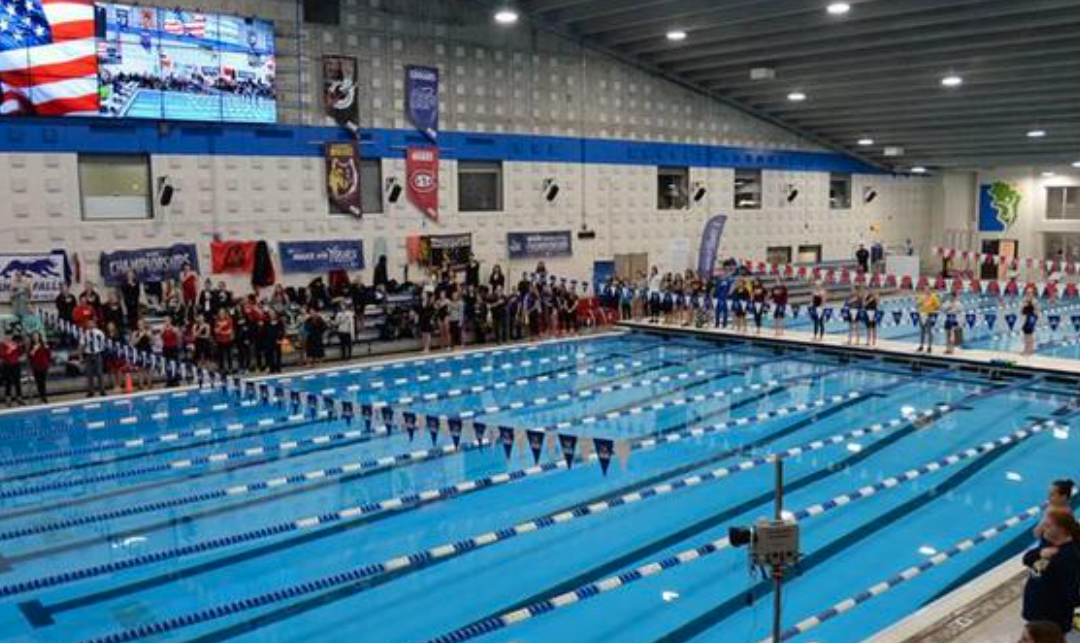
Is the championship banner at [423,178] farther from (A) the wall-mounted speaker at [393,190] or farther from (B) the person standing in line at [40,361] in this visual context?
(B) the person standing in line at [40,361]

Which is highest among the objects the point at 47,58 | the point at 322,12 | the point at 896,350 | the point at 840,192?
the point at 322,12

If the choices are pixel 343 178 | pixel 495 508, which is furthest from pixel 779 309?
pixel 495 508

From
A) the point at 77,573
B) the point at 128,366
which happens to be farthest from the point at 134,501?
the point at 128,366

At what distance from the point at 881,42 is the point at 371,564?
14924 mm

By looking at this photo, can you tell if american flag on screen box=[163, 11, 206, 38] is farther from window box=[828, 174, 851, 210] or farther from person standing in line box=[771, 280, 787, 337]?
window box=[828, 174, 851, 210]

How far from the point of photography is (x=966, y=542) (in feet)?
24.8

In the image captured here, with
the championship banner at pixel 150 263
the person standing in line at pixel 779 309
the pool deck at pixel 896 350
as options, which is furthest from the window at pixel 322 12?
the person standing in line at pixel 779 309

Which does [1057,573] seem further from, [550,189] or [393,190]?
[550,189]

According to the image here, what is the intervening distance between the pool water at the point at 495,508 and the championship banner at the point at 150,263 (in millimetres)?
3040

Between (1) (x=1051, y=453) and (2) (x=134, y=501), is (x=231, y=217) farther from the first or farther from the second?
(1) (x=1051, y=453)

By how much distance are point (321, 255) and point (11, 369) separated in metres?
6.06

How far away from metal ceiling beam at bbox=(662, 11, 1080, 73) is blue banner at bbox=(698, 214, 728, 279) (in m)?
3.64

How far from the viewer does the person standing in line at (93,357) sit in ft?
43.3

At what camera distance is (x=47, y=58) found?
14.2 metres
